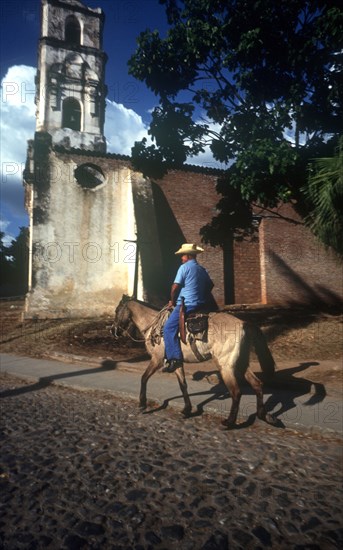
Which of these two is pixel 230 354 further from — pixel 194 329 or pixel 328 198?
pixel 328 198

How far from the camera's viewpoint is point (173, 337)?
4824 millimetres

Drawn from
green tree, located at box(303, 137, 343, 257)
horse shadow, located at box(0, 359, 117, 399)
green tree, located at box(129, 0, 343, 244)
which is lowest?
horse shadow, located at box(0, 359, 117, 399)

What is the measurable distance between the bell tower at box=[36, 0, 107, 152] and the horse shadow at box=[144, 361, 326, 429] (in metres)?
18.9

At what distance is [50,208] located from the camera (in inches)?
584

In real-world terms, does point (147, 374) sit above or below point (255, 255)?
below

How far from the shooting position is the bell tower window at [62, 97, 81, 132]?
70.6ft

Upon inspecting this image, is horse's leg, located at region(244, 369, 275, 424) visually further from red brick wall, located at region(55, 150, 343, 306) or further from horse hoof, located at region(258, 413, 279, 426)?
red brick wall, located at region(55, 150, 343, 306)

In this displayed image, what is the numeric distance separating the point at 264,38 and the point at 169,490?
379 inches

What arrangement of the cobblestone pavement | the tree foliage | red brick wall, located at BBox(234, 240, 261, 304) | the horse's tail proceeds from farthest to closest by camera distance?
1. the tree foliage
2. red brick wall, located at BBox(234, 240, 261, 304)
3. the horse's tail
4. the cobblestone pavement

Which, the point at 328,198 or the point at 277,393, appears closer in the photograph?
the point at 277,393

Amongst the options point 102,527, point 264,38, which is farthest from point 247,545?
point 264,38

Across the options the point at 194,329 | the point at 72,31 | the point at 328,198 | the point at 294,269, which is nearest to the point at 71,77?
the point at 72,31

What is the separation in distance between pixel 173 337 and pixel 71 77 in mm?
23134

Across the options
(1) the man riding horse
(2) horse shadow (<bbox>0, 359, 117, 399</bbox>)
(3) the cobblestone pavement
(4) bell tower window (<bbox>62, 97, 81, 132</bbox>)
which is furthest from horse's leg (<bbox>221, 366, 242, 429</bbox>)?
(4) bell tower window (<bbox>62, 97, 81, 132</bbox>)
